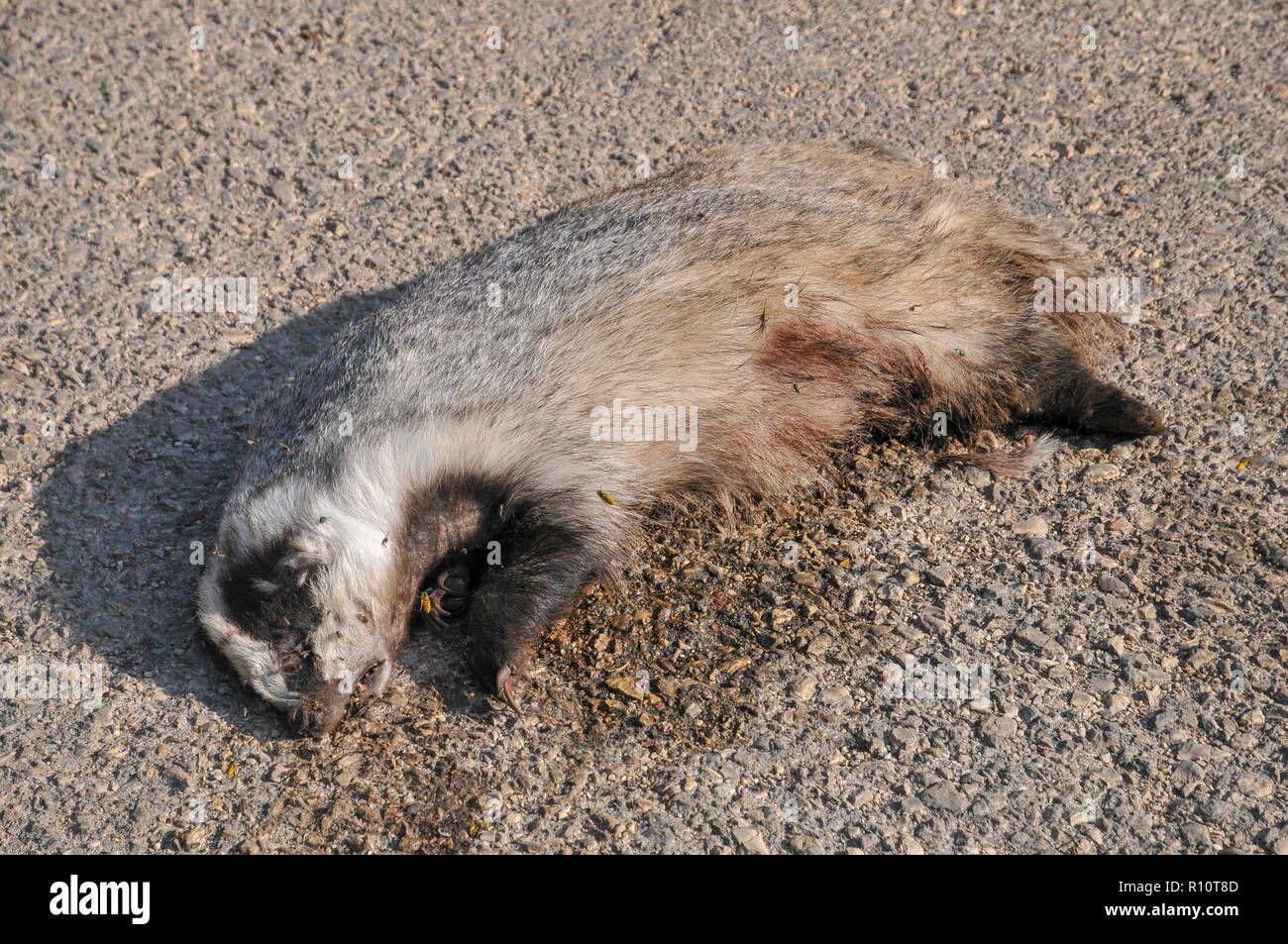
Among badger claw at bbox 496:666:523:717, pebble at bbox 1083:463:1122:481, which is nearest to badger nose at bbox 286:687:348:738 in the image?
badger claw at bbox 496:666:523:717

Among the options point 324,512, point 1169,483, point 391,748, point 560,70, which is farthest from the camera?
point 560,70

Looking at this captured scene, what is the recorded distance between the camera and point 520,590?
393 centimetres

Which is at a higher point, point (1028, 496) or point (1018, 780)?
point (1028, 496)

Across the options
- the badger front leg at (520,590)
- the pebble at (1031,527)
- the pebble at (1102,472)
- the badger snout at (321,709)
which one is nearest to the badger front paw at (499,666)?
the badger front leg at (520,590)

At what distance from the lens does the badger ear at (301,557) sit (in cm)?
379

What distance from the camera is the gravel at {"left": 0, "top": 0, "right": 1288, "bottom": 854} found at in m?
3.43

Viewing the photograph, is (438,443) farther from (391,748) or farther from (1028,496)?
(1028,496)

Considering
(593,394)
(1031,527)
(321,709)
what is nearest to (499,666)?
(321,709)

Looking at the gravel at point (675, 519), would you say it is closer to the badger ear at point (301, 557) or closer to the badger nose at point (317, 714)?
the badger nose at point (317, 714)

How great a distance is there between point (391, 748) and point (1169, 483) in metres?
3.03

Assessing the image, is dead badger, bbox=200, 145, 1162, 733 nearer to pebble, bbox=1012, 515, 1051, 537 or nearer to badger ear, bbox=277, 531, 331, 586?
badger ear, bbox=277, 531, 331, 586

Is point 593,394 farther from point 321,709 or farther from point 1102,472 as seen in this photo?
point 1102,472

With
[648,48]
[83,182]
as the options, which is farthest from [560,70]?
[83,182]

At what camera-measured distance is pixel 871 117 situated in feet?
19.9
